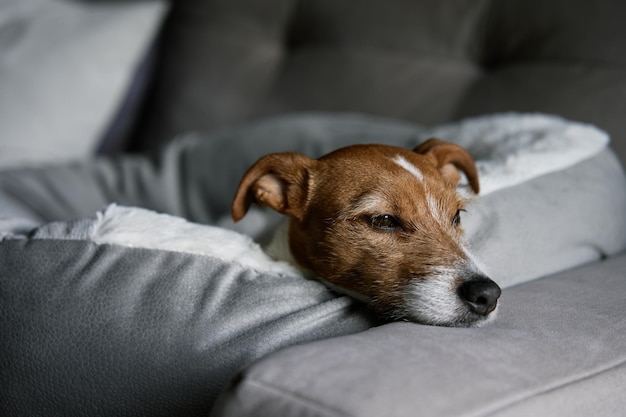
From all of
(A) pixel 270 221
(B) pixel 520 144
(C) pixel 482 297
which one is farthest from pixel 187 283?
(B) pixel 520 144

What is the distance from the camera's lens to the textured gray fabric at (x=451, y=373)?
806mm

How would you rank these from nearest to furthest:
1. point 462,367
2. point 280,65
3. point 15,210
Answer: point 462,367
point 15,210
point 280,65

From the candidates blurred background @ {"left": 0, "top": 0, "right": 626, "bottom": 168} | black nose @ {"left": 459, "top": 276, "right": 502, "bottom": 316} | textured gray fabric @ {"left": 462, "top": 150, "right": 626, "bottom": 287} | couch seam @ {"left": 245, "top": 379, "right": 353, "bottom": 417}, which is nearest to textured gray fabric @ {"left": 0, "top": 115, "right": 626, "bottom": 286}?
textured gray fabric @ {"left": 462, "top": 150, "right": 626, "bottom": 287}

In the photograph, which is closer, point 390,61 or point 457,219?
point 457,219

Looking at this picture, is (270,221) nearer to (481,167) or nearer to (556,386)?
(481,167)

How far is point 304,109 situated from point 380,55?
37cm

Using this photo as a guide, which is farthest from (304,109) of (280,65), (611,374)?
(611,374)

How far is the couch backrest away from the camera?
2004 millimetres

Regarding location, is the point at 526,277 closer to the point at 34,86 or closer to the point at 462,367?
the point at 462,367

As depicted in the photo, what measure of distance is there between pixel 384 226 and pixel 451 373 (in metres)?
0.50

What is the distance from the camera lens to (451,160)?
1.51m

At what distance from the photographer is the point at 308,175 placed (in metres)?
1.47

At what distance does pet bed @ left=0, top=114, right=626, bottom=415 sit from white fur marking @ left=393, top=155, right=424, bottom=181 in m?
0.14

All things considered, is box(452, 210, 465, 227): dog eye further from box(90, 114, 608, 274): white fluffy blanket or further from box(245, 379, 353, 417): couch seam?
box(245, 379, 353, 417): couch seam
